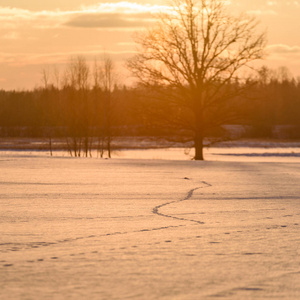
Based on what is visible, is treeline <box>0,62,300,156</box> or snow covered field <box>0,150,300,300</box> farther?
treeline <box>0,62,300,156</box>

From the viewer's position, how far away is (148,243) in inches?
242

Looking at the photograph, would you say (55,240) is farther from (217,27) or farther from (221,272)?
(217,27)

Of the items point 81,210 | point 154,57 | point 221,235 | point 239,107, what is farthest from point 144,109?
point 221,235

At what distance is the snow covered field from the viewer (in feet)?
14.3

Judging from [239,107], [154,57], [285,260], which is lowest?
[285,260]

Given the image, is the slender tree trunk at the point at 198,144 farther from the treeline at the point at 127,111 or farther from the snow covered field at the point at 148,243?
the snow covered field at the point at 148,243

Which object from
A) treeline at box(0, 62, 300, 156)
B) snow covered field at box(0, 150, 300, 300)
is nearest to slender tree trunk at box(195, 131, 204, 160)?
treeline at box(0, 62, 300, 156)

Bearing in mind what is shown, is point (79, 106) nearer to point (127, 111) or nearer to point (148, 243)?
point (127, 111)

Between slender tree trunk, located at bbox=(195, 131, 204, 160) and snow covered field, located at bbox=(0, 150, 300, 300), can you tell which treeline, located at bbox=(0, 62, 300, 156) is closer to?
slender tree trunk, located at bbox=(195, 131, 204, 160)

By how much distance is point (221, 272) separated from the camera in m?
4.84

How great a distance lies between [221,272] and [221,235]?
71.7 inches

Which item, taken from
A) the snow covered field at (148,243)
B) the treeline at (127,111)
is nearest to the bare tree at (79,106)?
the treeline at (127,111)

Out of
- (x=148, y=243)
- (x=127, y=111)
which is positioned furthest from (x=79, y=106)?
(x=148, y=243)

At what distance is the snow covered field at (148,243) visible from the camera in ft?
14.3
